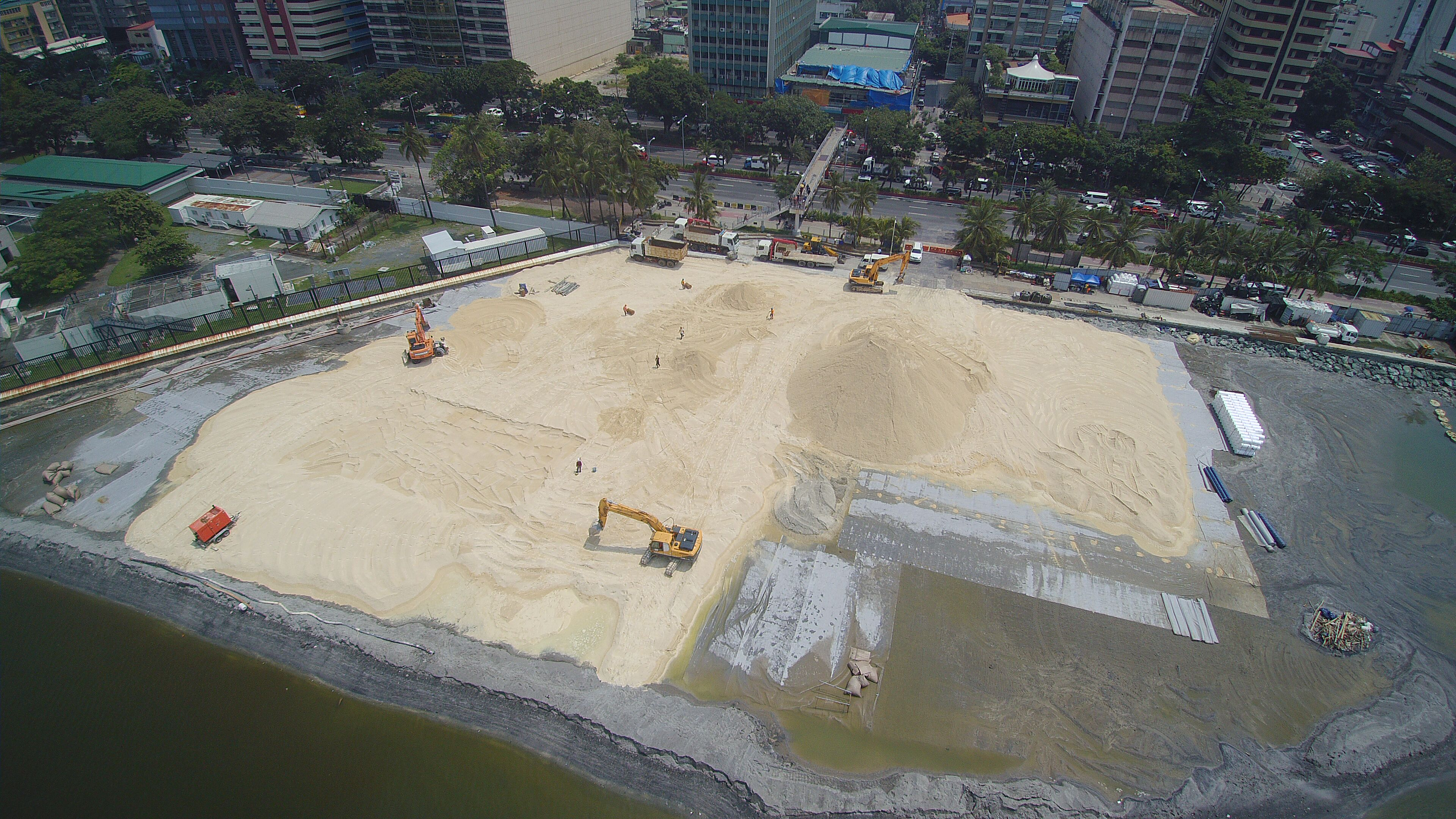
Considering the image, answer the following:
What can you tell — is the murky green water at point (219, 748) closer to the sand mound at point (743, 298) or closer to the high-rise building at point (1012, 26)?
the sand mound at point (743, 298)

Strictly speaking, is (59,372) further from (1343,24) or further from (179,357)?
(1343,24)

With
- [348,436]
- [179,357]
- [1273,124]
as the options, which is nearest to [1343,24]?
[1273,124]

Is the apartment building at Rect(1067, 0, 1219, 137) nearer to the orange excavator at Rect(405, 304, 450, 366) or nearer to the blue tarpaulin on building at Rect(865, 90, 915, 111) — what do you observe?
the blue tarpaulin on building at Rect(865, 90, 915, 111)

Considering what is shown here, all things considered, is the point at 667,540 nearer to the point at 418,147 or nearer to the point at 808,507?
the point at 808,507

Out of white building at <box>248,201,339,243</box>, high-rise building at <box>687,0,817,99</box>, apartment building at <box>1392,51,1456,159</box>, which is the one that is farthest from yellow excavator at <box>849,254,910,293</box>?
apartment building at <box>1392,51,1456,159</box>

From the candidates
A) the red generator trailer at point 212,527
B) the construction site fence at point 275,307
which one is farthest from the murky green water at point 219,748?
the construction site fence at point 275,307

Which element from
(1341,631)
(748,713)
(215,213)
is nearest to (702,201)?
(215,213)

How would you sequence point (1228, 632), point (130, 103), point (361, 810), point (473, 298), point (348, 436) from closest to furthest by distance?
point (361, 810) → point (1228, 632) → point (348, 436) → point (473, 298) → point (130, 103)
